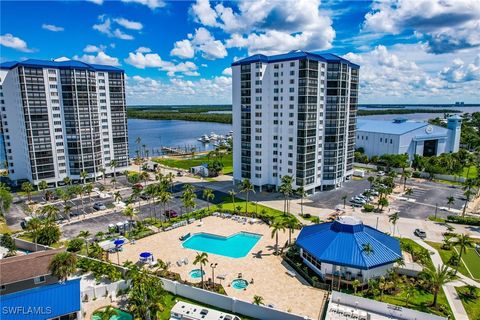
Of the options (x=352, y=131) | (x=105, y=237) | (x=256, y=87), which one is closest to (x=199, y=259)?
(x=105, y=237)

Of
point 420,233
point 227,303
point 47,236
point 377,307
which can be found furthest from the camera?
point 420,233

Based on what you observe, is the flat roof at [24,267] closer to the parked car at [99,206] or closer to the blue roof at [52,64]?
the parked car at [99,206]

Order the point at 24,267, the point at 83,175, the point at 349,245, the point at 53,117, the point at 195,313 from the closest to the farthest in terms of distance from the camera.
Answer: the point at 195,313, the point at 24,267, the point at 349,245, the point at 83,175, the point at 53,117

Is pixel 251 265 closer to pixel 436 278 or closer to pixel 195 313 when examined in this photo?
pixel 195 313

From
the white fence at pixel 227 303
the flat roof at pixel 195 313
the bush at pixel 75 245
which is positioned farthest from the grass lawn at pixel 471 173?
the bush at pixel 75 245

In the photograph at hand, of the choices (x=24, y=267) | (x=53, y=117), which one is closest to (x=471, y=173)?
(x=24, y=267)

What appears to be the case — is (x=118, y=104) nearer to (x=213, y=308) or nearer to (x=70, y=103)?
(x=70, y=103)
